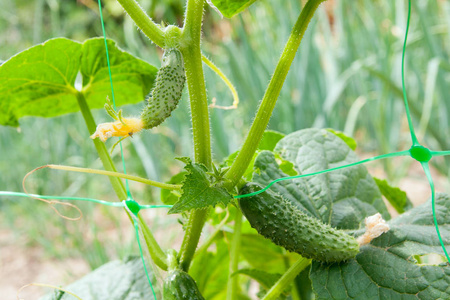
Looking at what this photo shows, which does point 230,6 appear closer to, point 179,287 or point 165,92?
point 165,92

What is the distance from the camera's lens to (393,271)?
0.59 m

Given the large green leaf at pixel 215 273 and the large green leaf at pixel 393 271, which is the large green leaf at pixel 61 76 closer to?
the large green leaf at pixel 215 273

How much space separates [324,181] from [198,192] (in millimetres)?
289

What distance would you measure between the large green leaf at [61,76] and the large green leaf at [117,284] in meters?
0.35

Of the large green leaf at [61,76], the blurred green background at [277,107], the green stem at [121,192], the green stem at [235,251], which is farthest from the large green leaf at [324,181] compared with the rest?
the blurred green background at [277,107]

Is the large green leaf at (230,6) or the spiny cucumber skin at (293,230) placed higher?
the large green leaf at (230,6)

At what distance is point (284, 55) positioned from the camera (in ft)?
1.90

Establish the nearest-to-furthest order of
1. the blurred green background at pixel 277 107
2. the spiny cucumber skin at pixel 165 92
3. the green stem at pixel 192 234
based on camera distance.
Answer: the spiny cucumber skin at pixel 165 92 < the green stem at pixel 192 234 < the blurred green background at pixel 277 107

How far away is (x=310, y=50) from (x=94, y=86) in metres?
1.45

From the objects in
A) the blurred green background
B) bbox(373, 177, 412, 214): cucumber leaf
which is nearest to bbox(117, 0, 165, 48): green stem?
bbox(373, 177, 412, 214): cucumber leaf

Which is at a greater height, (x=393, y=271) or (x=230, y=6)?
(x=230, y=6)

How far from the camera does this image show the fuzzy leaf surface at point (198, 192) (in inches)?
20.7

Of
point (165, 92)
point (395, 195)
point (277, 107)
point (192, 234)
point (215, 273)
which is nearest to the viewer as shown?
point (165, 92)

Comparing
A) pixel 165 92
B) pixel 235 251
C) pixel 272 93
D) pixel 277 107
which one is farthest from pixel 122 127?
pixel 277 107
